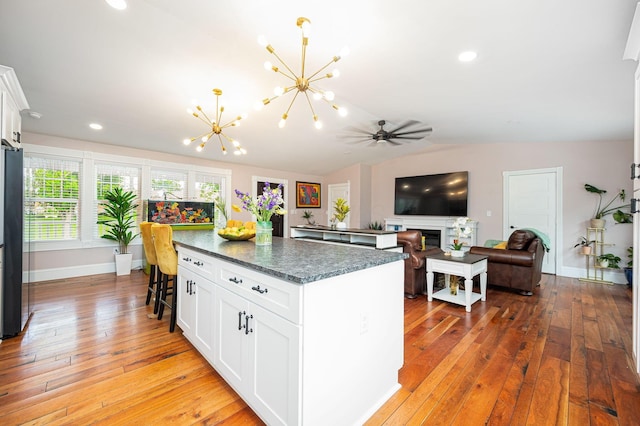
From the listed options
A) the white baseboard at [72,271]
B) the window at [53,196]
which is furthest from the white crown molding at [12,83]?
the white baseboard at [72,271]

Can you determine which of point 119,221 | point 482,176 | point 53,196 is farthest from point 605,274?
point 53,196

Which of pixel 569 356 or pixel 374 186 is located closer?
pixel 569 356

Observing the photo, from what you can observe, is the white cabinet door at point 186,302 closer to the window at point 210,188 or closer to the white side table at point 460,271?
the white side table at point 460,271

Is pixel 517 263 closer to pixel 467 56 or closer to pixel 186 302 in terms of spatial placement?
pixel 467 56

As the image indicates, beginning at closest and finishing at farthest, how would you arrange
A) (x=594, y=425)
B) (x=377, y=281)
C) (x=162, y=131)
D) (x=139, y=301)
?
(x=594, y=425) → (x=377, y=281) → (x=139, y=301) → (x=162, y=131)

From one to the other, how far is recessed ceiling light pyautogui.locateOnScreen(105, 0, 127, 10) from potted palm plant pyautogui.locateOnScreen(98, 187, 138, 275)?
3426 millimetres

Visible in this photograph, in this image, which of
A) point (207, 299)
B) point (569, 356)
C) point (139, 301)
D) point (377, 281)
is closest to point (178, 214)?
point (139, 301)

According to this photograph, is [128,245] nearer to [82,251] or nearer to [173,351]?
[82,251]

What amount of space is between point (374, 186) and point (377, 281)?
6671 millimetres

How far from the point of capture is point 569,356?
2.21 metres

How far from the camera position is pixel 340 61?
2.66m

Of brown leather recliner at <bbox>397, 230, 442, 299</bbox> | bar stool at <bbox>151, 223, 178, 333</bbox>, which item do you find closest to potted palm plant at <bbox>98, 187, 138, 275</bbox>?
bar stool at <bbox>151, 223, 178, 333</bbox>

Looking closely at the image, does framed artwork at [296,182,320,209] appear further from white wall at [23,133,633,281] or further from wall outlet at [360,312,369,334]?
wall outlet at [360,312,369,334]

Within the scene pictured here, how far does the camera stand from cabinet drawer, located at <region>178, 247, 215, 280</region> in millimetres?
1962
